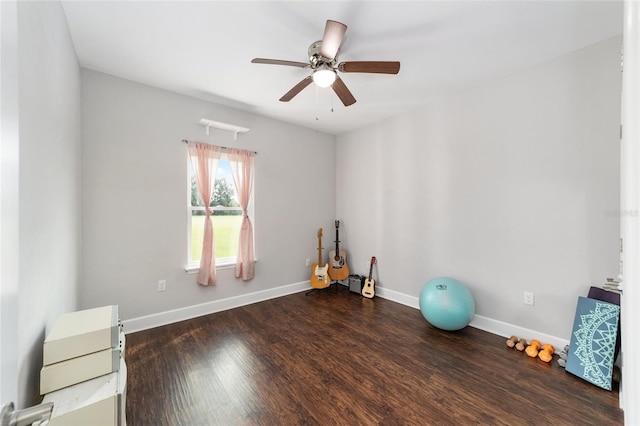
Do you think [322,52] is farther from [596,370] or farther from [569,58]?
[596,370]

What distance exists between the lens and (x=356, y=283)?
13.1ft

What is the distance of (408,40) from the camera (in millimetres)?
2064

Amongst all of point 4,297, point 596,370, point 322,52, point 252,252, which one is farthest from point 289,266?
point 4,297

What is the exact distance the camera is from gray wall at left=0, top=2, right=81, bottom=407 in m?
0.54

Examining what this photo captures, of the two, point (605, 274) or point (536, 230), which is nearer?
point (605, 274)

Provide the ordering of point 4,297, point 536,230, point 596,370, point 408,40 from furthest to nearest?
point 536,230, point 408,40, point 596,370, point 4,297

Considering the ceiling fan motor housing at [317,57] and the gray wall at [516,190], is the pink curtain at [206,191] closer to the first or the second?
the ceiling fan motor housing at [317,57]

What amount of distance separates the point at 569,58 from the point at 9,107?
11.6 ft

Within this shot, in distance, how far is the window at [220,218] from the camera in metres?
3.14

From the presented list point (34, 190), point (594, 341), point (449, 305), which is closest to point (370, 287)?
point (449, 305)

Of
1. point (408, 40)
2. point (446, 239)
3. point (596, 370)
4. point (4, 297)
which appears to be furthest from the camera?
point (446, 239)

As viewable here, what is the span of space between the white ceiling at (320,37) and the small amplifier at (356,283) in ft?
8.79

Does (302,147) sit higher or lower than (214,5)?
lower

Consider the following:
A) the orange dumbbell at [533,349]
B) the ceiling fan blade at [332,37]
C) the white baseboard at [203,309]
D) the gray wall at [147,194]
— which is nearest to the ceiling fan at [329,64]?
the ceiling fan blade at [332,37]
